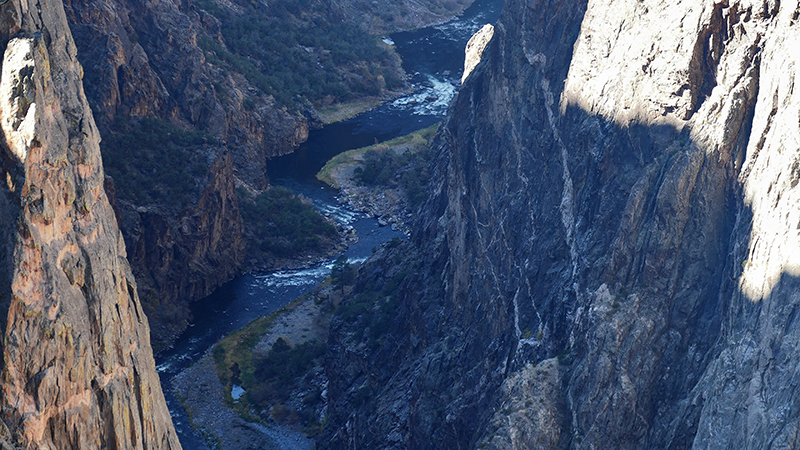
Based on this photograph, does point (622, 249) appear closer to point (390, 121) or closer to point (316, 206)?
point (316, 206)

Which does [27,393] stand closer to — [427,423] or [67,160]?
[67,160]

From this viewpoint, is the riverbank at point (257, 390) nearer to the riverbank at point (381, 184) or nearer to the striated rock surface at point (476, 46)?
the riverbank at point (381, 184)

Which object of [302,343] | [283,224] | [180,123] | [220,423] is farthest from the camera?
[180,123]

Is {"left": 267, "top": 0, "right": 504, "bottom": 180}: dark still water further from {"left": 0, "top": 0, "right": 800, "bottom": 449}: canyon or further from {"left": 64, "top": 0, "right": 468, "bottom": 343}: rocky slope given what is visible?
{"left": 0, "top": 0, "right": 800, "bottom": 449}: canyon

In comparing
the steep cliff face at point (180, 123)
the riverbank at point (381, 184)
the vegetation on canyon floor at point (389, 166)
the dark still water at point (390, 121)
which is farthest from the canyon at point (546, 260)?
the dark still water at point (390, 121)

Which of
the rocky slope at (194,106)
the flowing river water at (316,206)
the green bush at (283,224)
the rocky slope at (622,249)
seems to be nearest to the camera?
the rocky slope at (622,249)

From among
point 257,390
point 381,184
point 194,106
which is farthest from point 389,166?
point 257,390
